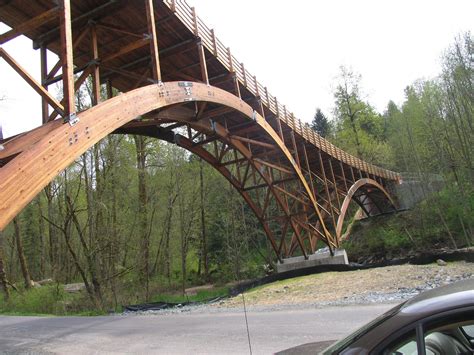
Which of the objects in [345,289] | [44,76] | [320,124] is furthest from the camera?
[320,124]

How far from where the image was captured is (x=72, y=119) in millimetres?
6586

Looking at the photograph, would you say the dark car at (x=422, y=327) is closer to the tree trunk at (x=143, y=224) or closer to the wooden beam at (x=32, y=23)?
the wooden beam at (x=32, y=23)

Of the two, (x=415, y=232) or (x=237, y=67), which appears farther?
(x=415, y=232)

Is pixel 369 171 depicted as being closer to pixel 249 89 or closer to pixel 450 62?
pixel 450 62

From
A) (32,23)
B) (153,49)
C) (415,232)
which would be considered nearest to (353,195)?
(415,232)

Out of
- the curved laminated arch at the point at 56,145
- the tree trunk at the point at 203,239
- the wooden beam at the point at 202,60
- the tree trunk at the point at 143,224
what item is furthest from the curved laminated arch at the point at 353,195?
the curved laminated arch at the point at 56,145

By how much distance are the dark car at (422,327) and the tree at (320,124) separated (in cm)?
5888

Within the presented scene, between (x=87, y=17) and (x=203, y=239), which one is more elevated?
(x=87, y=17)

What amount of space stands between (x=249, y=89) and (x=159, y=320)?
10274 mm

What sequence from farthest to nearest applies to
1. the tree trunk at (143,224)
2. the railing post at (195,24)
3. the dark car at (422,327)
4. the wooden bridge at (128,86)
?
the tree trunk at (143,224), the railing post at (195,24), the wooden bridge at (128,86), the dark car at (422,327)

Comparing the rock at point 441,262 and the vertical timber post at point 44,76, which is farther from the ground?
the vertical timber post at point 44,76

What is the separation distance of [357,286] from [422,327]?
13.8 metres

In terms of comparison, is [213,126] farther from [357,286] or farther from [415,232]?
[415,232]

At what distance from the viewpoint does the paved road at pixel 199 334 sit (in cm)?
716
